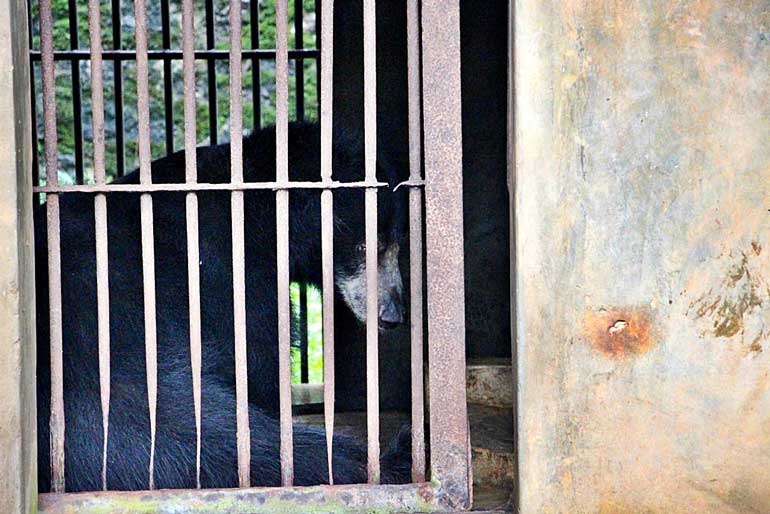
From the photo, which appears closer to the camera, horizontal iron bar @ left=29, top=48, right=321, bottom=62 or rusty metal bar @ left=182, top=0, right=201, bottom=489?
rusty metal bar @ left=182, top=0, right=201, bottom=489

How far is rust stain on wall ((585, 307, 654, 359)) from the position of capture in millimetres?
2713

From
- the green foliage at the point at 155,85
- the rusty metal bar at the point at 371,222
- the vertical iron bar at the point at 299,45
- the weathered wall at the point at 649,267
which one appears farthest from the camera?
the green foliage at the point at 155,85

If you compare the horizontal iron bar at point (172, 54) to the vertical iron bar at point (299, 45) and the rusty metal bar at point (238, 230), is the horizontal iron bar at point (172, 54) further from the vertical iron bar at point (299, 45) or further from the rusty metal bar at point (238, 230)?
the rusty metal bar at point (238, 230)

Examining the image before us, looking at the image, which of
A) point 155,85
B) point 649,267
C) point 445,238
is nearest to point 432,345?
point 445,238

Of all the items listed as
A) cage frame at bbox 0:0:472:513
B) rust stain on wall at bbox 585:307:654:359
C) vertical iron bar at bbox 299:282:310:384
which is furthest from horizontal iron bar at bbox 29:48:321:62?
rust stain on wall at bbox 585:307:654:359

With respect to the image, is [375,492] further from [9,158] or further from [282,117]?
[9,158]

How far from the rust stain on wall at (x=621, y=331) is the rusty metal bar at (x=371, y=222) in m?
0.61

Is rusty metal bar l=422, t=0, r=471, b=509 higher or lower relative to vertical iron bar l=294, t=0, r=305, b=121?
lower

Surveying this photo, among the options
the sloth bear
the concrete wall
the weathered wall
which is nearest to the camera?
the concrete wall

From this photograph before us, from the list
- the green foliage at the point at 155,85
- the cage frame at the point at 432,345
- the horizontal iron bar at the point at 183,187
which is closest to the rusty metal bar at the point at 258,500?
the cage frame at the point at 432,345

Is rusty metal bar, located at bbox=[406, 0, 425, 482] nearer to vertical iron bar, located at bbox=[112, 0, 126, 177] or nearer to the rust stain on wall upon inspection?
the rust stain on wall

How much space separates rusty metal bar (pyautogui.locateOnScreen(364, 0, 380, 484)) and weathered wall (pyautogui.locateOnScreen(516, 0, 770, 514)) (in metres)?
0.42

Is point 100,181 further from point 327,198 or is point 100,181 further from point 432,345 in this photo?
point 432,345

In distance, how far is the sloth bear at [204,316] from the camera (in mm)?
3219
